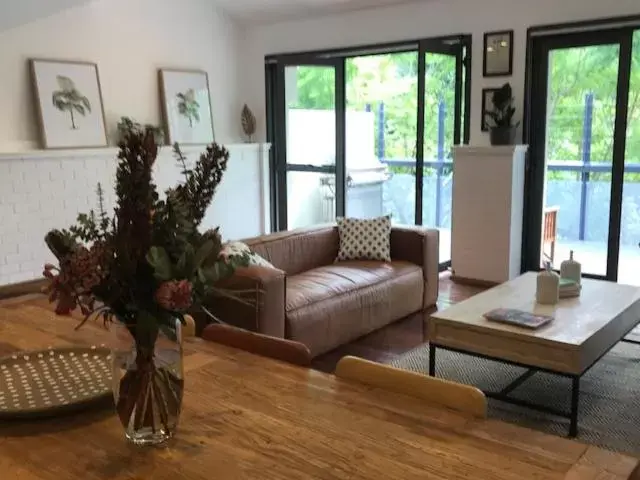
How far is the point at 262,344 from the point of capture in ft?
6.34

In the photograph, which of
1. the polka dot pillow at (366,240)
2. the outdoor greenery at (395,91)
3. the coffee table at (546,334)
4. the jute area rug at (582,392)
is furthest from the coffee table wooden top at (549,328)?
the outdoor greenery at (395,91)

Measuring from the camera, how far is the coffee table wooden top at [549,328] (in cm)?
300

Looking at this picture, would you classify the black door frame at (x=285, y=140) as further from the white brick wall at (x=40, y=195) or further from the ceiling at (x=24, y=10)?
the ceiling at (x=24, y=10)

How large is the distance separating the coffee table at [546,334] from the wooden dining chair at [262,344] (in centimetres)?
148

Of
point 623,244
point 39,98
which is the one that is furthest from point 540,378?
point 39,98

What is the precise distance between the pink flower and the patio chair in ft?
16.3

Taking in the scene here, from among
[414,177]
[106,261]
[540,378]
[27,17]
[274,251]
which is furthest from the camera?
[414,177]

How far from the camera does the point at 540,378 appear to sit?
143 inches

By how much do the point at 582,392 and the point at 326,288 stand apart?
1.52 m

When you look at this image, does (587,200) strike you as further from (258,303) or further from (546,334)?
(258,303)

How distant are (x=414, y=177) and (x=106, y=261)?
17.5 feet

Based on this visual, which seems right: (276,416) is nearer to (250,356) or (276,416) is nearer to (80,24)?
(250,356)

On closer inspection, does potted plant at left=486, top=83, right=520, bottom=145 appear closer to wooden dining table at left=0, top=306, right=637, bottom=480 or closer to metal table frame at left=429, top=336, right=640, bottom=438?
metal table frame at left=429, top=336, right=640, bottom=438

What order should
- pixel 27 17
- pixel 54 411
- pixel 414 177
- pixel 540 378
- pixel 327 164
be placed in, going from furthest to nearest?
pixel 327 164 < pixel 414 177 < pixel 27 17 < pixel 540 378 < pixel 54 411
